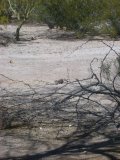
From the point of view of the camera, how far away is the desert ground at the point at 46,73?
6.77 meters

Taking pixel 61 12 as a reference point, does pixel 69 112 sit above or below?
above

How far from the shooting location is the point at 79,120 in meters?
7.90

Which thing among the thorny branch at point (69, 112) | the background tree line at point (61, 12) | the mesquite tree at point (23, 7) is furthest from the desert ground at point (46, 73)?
the mesquite tree at point (23, 7)

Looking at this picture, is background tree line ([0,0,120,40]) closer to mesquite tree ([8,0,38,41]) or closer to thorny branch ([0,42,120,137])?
mesquite tree ([8,0,38,41])

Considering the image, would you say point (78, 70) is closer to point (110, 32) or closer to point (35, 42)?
point (110, 32)

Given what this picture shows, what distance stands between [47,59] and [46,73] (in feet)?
10.9

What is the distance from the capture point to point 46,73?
47.6ft

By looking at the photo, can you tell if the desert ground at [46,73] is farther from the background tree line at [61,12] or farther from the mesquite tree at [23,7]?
the mesquite tree at [23,7]

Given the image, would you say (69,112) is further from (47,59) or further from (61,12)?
(61,12)

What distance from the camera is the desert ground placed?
6766mm

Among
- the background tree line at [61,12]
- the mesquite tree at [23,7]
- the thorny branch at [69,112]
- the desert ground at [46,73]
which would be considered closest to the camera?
the desert ground at [46,73]

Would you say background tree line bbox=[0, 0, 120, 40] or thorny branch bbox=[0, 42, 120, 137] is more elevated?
thorny branch bbox=[0, 42, 120, 137]

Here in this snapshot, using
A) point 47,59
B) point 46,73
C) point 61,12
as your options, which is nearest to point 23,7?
point 61,12

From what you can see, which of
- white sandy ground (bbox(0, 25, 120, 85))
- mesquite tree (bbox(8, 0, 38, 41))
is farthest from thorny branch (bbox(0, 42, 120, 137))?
mesquite tree (bbox(8, 0, 38, 41))
